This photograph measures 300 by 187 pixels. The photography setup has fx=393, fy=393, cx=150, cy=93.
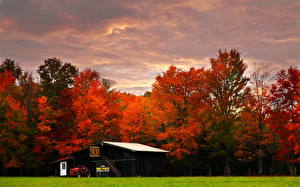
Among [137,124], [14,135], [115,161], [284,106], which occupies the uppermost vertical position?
[284,106]

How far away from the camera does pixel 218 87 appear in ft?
183

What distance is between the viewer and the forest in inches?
2020

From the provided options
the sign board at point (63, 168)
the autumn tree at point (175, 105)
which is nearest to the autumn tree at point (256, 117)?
the autumn tree at point (175, 105)

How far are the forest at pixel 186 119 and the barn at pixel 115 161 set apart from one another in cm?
422

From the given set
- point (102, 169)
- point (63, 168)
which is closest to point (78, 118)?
point (63, 168)

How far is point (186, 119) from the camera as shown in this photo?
180 ft

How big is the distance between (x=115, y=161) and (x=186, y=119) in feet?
38.4

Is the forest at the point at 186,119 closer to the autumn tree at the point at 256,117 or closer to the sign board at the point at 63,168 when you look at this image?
the autumn tree at the point at 256,117

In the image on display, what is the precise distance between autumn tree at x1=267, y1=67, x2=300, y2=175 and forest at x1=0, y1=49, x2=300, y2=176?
11cm

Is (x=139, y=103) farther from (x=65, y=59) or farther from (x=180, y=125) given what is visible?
(x=65, y=59)

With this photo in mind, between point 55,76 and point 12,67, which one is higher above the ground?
point 12,67

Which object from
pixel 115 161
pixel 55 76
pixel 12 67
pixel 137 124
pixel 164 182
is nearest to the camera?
pixel 164 182

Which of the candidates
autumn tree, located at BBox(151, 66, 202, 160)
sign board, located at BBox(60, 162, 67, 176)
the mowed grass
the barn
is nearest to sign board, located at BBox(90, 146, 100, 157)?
the barn

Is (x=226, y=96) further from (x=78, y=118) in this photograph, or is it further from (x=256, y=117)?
(x=78, y=118)
